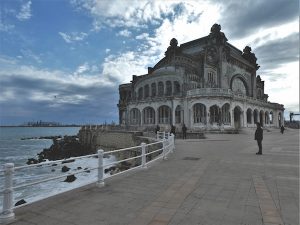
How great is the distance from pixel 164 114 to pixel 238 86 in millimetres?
21451

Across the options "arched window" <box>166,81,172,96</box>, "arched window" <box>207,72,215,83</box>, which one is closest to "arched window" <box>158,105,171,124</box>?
"arched window" <box>166,81,172,96</box>

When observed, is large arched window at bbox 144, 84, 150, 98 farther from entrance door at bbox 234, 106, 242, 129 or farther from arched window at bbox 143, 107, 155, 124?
entrance door at bbox 234, 106, 242, 129

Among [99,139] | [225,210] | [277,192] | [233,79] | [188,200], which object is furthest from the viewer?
[233,79]

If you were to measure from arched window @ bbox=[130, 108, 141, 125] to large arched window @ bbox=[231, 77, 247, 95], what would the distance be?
20.4 m

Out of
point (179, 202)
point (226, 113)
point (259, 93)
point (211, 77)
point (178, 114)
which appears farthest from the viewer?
point (259, 93)

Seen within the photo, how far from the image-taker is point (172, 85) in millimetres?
48500

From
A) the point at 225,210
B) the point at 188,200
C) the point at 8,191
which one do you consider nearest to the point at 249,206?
the point at 225,210

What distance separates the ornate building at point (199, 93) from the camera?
137 ft

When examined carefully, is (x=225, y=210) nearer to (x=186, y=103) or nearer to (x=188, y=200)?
(x=188, y=200)

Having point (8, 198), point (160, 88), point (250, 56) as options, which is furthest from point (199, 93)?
point (8, 198)

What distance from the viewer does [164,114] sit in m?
48.2

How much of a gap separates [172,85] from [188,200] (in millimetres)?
43040

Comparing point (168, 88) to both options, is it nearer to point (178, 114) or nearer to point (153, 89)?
point (153, 89)

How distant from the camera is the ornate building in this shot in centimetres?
4172
